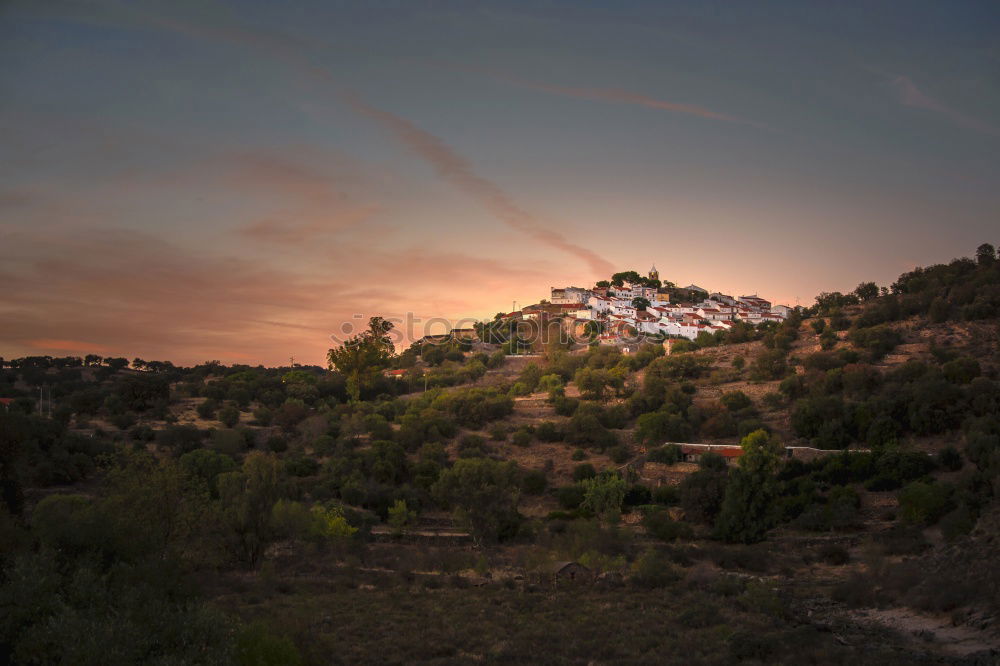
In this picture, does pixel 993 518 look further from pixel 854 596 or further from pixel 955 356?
pixel 955 356

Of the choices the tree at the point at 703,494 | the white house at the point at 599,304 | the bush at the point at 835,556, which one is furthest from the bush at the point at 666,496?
the white house at the point at 599,304

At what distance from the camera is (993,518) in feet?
69.5

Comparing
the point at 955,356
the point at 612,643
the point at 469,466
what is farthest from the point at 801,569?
the point at 955,356

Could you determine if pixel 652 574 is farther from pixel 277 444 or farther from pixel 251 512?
pixel 277 444

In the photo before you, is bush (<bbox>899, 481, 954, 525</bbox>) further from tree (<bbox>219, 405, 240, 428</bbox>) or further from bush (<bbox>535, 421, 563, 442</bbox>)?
tree (<bbox>219, 405, 240, 428</bbox>)

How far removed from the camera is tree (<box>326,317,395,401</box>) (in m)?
57.8

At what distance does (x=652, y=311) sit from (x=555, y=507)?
7437 centimetres

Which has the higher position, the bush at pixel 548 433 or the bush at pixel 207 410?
the bush at pixel 207 410

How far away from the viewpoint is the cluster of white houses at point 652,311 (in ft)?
306

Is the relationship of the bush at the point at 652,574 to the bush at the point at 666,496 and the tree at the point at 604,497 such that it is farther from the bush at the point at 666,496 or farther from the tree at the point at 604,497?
the bush at the point at 666,496

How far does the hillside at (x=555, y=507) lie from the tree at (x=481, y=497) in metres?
0.13

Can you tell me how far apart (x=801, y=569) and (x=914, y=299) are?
40.7 metres

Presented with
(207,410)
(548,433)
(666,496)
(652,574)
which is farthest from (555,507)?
(207,410)

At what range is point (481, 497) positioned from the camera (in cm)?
2861
